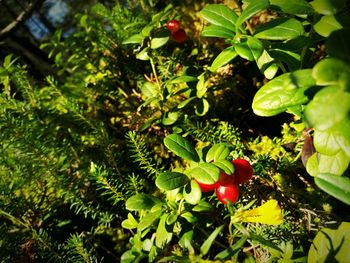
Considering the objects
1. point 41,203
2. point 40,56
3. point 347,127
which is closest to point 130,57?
point 41,203

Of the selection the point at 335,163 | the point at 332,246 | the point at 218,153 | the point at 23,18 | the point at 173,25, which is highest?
the point at 23,18

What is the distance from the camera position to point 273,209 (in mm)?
930

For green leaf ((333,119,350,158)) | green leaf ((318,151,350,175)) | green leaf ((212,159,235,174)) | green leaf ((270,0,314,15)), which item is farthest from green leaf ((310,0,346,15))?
green leaf ((212,159,235,174))

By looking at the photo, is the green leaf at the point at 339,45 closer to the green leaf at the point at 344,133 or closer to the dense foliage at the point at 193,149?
the dense foliage at the point at 193,149

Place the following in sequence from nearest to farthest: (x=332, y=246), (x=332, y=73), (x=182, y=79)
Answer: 1. (x=332, y=73)
2. (x=332, y=246)
3. (x=182, y=79)

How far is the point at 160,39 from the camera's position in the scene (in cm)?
141

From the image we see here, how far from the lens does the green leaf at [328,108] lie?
580 millimetres

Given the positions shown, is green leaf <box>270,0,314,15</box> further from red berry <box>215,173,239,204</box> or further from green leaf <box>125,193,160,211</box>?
green leaf <box>125,193,160,211</box>

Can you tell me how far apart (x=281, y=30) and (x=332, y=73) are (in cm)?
36

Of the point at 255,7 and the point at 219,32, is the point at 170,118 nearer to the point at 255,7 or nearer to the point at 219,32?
the point at 219,32

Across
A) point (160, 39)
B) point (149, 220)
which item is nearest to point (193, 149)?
point (149, 220)

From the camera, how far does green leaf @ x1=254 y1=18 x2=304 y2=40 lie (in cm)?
87

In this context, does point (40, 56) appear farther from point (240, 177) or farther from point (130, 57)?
point (240, 177)

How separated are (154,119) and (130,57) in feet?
2.21
